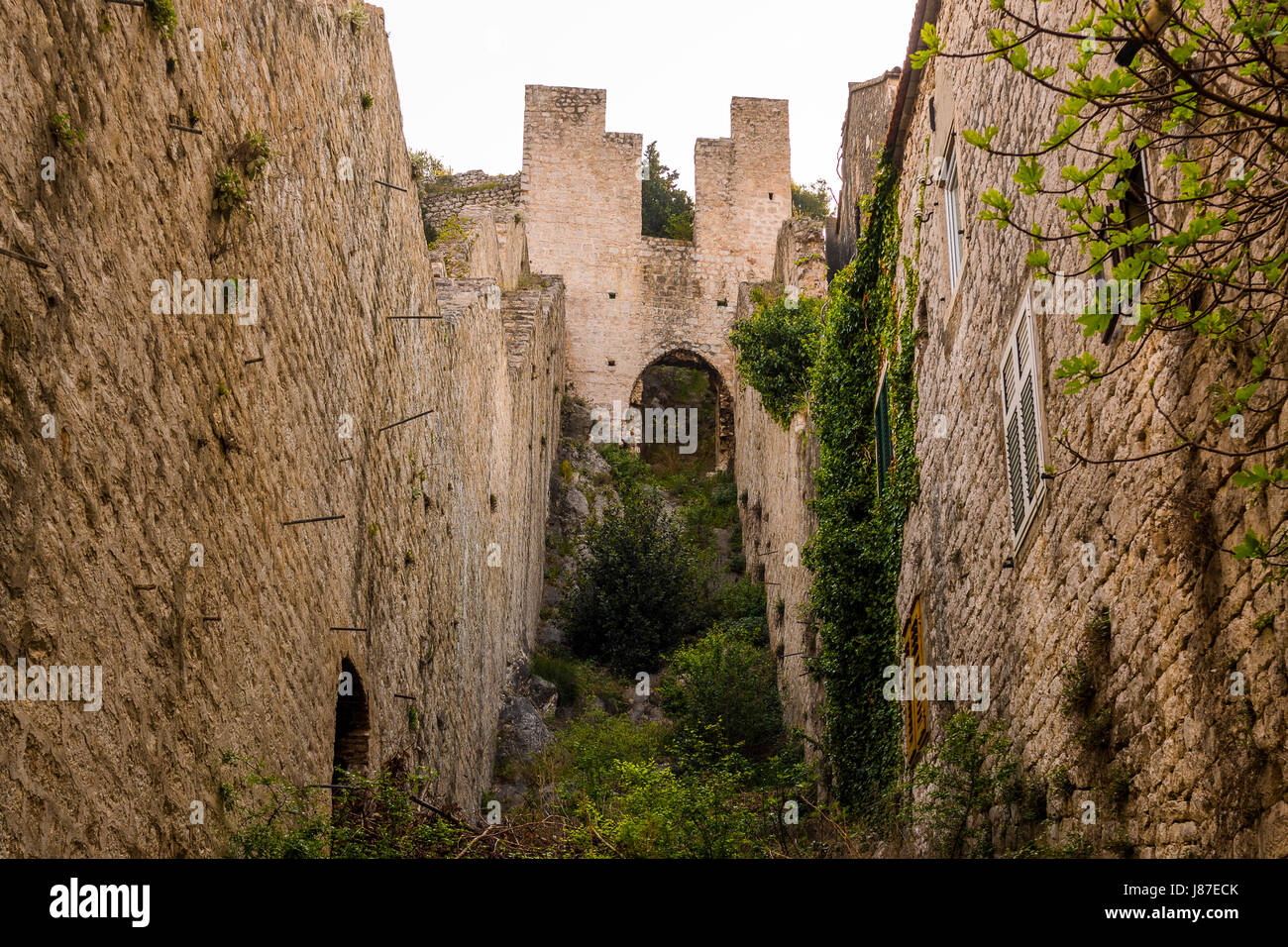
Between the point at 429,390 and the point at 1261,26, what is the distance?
8605 millimetres

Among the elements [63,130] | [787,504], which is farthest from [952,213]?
[787,504]

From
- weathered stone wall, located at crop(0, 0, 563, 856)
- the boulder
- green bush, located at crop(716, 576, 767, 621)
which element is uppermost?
weathered stone wall, located at crop(0, 0, 563, 856)

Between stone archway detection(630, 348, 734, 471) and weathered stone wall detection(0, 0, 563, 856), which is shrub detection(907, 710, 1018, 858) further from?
stone archway detection(630, 348, 734, 471)

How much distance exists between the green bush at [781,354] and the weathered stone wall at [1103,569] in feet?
24.9

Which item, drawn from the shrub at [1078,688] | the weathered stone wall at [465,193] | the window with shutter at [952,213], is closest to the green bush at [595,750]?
the window with shutter at [952,213]

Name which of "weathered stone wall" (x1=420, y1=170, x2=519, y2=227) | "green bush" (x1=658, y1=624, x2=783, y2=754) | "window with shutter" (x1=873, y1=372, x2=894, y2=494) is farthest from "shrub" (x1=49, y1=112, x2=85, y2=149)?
"weathered stone wall" (x1=420, y1=170, x2=519, y2=227)

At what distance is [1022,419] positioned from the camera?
286 inches

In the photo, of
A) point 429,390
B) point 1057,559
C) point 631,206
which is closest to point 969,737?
point 1057,559

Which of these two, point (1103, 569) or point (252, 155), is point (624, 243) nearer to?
point (252, 155)

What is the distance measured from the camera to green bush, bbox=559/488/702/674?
19.9 meters

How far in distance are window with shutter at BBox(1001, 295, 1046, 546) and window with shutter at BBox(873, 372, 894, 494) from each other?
4.22 metres

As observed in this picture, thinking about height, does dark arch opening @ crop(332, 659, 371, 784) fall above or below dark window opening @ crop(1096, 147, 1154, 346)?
below

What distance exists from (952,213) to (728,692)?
872cm
